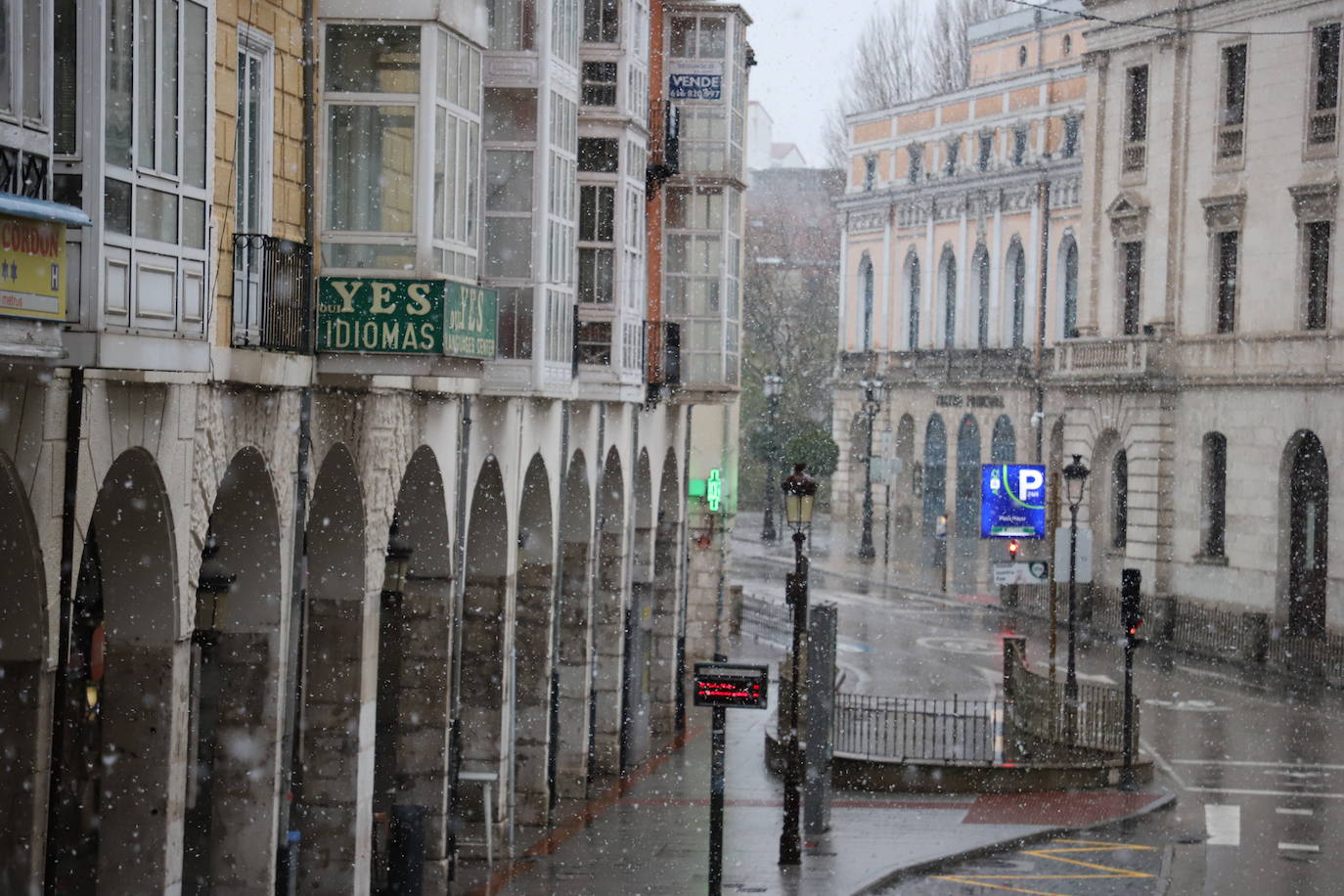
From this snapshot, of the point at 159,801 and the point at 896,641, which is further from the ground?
the point at 159,801

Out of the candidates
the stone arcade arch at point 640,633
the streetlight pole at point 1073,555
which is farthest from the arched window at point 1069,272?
the stone arcade arch at point 640,633

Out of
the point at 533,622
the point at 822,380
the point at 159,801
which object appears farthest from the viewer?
the point at 822,380

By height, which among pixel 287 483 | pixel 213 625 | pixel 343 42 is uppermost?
pixel 343 42

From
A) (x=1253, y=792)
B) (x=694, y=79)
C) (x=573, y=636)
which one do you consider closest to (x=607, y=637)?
(x=573, y=636)

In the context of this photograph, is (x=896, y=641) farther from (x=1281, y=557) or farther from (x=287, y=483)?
(x=287, y=483)

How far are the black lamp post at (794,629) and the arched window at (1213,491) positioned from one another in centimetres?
2093

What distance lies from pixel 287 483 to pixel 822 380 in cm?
6934

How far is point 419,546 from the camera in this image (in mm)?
19469

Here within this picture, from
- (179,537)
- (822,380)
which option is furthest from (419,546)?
(822,380)

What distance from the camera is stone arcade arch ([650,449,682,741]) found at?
31.3 m

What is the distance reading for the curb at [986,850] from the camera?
20.8 m

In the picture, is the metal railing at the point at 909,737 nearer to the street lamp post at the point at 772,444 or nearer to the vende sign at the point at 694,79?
the vende sign at the point at 694,79

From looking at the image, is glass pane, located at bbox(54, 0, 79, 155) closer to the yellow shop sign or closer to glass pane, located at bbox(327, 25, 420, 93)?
the yellow shop sign

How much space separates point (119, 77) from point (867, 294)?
6787 cm
